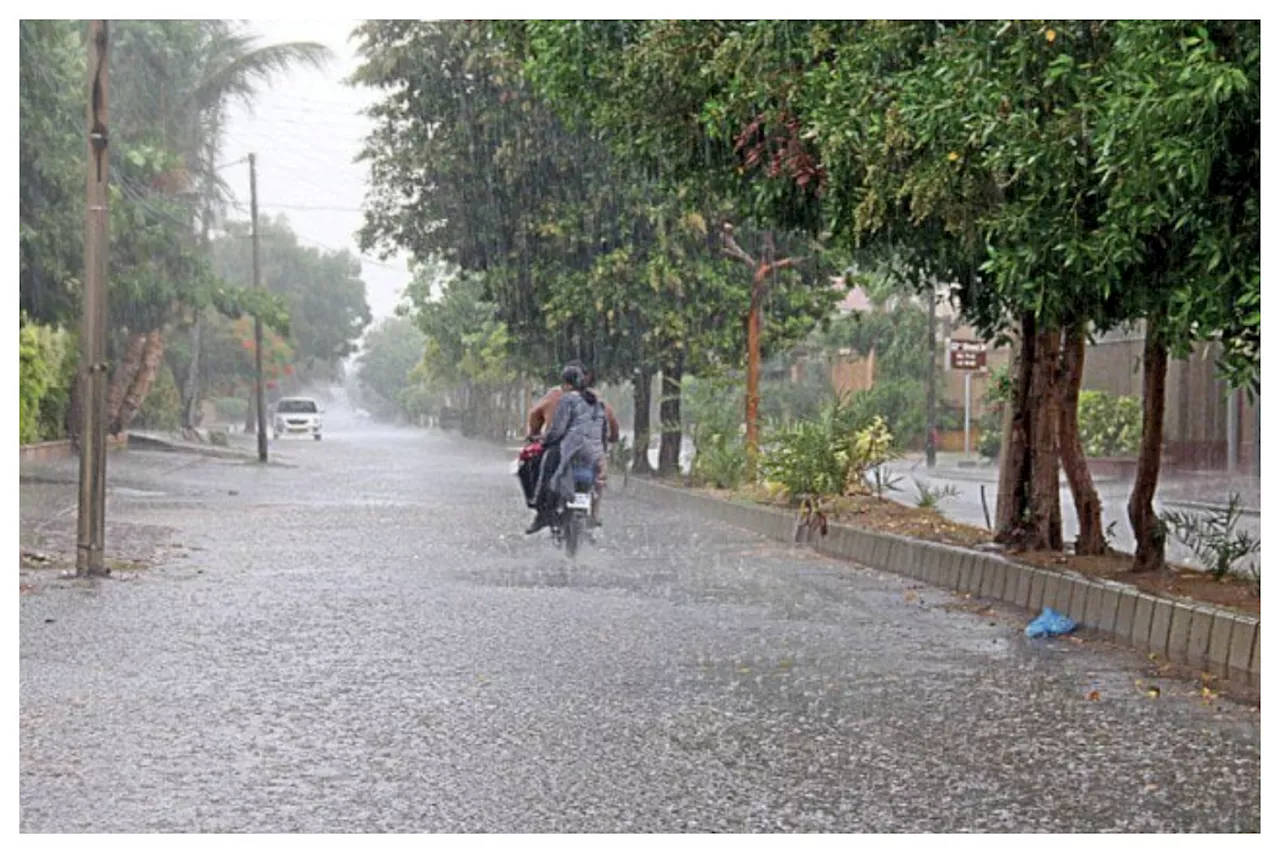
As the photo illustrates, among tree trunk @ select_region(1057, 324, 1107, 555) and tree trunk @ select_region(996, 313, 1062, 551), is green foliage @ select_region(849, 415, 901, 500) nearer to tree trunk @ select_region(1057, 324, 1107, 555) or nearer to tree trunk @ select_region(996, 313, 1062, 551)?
tree trunk @ select_region(996, 313, 1062, 551)

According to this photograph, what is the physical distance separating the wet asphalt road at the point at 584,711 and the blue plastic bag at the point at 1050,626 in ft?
0.70

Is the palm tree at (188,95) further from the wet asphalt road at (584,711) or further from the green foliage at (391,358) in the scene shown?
the green foliage at (391,358)

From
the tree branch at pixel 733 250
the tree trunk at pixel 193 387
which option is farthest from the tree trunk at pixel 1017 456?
the tree trunk at pixel 193 387

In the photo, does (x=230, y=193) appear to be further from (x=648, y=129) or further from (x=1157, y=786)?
(x=1157, y=786)

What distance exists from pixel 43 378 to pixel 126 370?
12.1 metres

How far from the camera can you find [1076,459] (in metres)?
13.4

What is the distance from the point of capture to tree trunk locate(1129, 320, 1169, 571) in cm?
1223

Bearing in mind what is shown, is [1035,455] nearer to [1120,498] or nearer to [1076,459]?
[1076,459]

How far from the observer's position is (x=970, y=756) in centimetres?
707

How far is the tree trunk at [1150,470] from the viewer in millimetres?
12234

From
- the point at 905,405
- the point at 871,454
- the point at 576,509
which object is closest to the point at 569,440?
the point at 576,509

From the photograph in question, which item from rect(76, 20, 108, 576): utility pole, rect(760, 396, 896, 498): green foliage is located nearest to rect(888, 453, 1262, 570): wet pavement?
rect(760, 396, 896, 498): green foliage

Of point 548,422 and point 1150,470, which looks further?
point 548,422

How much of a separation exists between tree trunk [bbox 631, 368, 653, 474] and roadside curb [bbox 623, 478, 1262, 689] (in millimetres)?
15255
